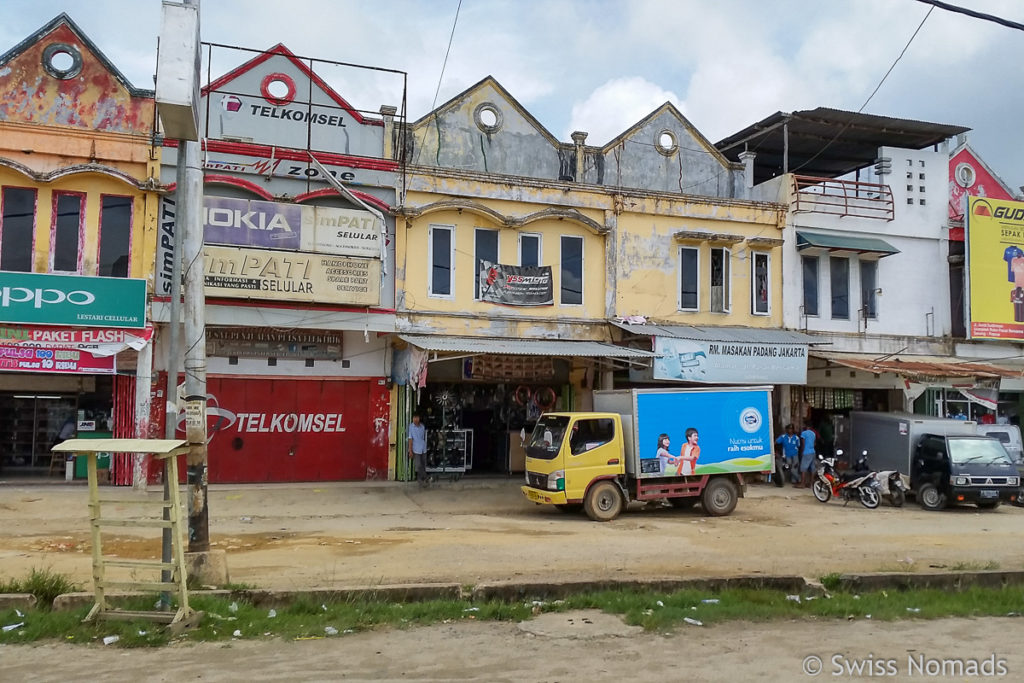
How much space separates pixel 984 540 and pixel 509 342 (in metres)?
10.6

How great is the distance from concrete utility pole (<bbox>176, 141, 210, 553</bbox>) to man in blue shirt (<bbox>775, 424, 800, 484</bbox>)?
16344mm

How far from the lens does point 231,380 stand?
19.6m

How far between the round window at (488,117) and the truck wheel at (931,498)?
13973 mm

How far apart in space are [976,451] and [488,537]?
11.5m

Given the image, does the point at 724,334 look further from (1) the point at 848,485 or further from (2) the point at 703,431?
(2) the point at 703,431

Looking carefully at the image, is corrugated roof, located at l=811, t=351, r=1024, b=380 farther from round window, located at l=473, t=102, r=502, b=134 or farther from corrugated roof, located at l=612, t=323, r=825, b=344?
round window, located at l=473, t=102, r=502, b=134

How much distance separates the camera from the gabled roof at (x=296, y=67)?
19.8m

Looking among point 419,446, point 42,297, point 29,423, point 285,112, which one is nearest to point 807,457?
point 419,446

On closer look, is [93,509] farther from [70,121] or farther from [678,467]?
[70,121]

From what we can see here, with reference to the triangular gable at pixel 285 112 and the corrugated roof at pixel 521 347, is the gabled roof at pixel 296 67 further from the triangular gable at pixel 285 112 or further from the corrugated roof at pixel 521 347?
the corrugated roof at pixel 521 347

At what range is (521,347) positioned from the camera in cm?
1938

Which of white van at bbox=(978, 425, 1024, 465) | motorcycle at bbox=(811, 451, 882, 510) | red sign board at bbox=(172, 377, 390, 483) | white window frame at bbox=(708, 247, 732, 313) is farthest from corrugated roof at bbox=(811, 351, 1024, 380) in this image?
red sign board at bbox=(172, 377, 390, 483)

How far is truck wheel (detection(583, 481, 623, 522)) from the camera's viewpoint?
15.3 m

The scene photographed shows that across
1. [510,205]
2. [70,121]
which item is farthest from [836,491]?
[70,121]
